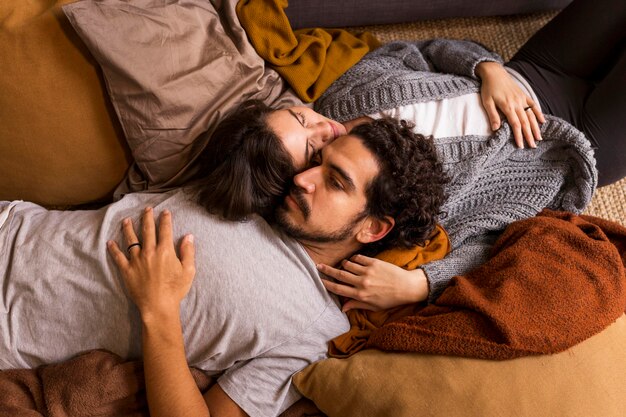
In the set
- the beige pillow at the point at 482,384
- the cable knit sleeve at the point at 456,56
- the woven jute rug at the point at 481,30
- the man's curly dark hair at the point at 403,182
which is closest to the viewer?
the beige pillow at the point at 482,384

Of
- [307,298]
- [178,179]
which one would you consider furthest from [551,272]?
[178,179]

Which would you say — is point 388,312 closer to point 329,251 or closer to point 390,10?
point 329,251

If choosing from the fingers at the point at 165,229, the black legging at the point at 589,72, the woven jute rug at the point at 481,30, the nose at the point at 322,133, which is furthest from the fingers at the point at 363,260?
the woven jute rug at the point at 481,30

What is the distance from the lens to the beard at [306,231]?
1048 millimetres

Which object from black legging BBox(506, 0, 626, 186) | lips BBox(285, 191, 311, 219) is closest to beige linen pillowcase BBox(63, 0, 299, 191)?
lips BBox(285, 191, 311, 219)

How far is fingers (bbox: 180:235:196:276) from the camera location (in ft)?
3.20

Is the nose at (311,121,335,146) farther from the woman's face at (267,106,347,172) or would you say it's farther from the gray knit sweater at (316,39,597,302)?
the gray knit sweater at (316,39,597,302)

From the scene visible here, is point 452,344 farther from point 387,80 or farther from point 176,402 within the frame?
point 387,80

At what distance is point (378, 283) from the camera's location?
3.47ft

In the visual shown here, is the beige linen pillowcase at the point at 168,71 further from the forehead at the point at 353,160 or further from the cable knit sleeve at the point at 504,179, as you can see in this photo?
the cable knit sleeve at the point at 504,179

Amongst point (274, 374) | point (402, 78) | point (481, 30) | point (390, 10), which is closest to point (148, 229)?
point (274, 374)

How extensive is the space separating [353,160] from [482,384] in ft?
1.63

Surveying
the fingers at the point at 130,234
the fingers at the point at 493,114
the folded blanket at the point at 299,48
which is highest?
the folded blanket at the point at 299,48

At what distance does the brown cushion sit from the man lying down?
0.35 feet
